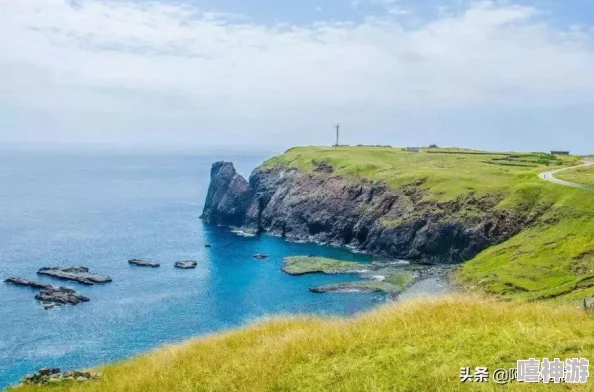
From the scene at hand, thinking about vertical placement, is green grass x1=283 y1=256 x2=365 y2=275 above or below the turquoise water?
above

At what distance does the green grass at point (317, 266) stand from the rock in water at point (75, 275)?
36.3 m

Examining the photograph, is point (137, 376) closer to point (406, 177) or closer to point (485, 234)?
point (485, 234)

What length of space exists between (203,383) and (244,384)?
5.17 ft

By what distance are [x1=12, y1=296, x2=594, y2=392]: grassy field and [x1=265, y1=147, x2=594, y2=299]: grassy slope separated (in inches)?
1569

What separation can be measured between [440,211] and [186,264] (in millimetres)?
57026

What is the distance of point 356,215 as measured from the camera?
470 feet

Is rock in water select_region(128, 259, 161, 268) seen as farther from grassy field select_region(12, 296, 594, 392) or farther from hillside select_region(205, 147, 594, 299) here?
grassy field select_region(12, 296, 594, 392)

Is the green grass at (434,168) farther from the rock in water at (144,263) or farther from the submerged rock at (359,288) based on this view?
the rock in water at (144,263)

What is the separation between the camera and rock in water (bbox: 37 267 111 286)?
333 ft

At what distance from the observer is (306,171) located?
575ft

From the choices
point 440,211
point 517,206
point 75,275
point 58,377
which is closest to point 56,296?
point 75,275

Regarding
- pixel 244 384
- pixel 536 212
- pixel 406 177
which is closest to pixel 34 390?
pixel 244 384

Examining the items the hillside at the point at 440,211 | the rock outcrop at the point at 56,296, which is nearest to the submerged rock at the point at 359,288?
the hillside at the point at 440,211

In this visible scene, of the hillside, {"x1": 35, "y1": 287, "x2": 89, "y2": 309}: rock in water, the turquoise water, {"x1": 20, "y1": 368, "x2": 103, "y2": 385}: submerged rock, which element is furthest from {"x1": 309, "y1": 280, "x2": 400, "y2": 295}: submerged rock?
{"x1": 20, "y1": 368, "x2": 103, "y2": 385}: submerged rock
